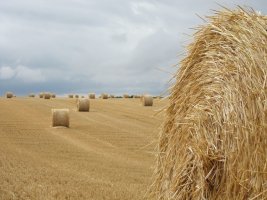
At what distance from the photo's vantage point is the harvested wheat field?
9992mm

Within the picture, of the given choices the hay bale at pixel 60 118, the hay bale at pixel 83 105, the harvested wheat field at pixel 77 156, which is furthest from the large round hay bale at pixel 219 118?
the hay bale at pixel 83 105

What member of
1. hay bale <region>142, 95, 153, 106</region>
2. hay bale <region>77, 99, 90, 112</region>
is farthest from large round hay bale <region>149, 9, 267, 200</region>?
hay bale <region>142, 95, 153, 106</region>

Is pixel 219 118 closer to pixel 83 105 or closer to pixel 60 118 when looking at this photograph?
pixel 60 118

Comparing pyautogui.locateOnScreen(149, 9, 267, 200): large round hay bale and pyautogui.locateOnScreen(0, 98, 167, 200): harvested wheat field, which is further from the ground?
pyautogui.locateOnScreen(149, 9, 267, 200): large round hay bale

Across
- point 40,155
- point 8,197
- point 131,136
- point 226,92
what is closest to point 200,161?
point 226,92

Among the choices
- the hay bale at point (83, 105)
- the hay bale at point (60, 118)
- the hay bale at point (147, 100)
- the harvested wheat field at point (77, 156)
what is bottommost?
the harvested wheat field at point (77, 156)

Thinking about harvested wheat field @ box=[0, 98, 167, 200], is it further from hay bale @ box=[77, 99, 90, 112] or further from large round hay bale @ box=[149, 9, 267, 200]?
hay bale @ box=[77, 99, 90, 112]

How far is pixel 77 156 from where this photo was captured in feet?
47.8

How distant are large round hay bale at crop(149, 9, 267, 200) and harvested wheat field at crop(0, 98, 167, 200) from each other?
72cm

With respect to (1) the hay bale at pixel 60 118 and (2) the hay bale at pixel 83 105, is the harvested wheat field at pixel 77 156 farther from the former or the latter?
(2) the hay bale at pixel 83 105

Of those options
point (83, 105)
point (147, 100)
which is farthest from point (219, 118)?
point (147, 100)

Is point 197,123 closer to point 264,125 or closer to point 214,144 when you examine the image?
point 214,144

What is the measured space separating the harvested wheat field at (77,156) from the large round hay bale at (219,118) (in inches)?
28.3

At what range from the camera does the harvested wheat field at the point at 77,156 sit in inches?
393
